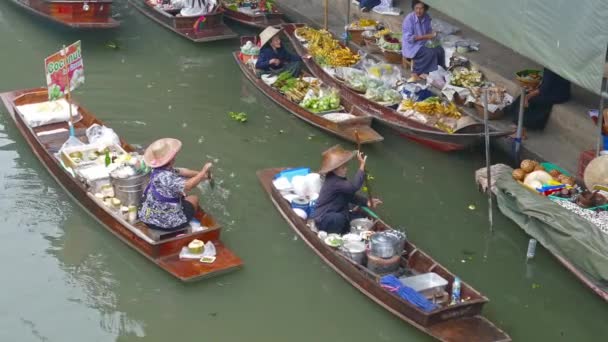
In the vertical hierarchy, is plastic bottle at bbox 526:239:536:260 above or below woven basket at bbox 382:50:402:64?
below

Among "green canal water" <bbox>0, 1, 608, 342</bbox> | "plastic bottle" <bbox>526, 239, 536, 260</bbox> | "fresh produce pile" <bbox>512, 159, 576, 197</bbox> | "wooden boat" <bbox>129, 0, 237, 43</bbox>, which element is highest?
"fresh produce pile" <bbox>512, 159, 576, 197</bbox>

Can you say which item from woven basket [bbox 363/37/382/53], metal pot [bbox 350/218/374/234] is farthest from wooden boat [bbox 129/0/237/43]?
metal pot [bbox 350/218/374/234]

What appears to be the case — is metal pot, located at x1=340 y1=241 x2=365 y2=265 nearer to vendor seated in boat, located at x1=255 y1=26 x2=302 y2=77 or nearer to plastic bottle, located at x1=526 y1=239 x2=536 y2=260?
plastic bottle, located at x1=526 y1=239 x2=536 y2=260

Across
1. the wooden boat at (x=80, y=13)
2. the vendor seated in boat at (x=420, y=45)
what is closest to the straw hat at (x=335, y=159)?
the vendor seated in boat at (x=420, y=45)

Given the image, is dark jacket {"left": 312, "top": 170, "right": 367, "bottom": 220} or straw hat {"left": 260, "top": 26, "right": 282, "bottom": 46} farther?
straw hat {"left": 260, "top": 26, "right": 282, "bottom": 46}

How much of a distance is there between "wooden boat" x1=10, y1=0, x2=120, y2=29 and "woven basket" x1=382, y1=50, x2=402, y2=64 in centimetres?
478

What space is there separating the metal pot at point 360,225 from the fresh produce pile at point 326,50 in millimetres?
4439

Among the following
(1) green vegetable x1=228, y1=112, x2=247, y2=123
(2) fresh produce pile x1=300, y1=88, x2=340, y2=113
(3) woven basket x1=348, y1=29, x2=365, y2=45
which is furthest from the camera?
(3) woven basket x1=348, y1=29, x2=365, y2=45

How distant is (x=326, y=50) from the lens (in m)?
12.3

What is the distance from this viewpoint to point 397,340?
699cm

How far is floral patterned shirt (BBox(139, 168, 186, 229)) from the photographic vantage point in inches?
295

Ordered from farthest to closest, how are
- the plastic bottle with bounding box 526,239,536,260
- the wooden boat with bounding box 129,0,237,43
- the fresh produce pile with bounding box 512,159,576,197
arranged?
1. the wooden boat with bounding box 129,0,237,43
2. the fresh produce pile with bounding box 512,159,576,197
3. the plastic bottle with bounding box 526,239,536,260

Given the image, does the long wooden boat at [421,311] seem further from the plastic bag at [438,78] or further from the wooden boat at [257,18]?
→ the wooden boat at [257,18]

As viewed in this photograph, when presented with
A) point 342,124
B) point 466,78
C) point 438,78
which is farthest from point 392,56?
point 342,124
